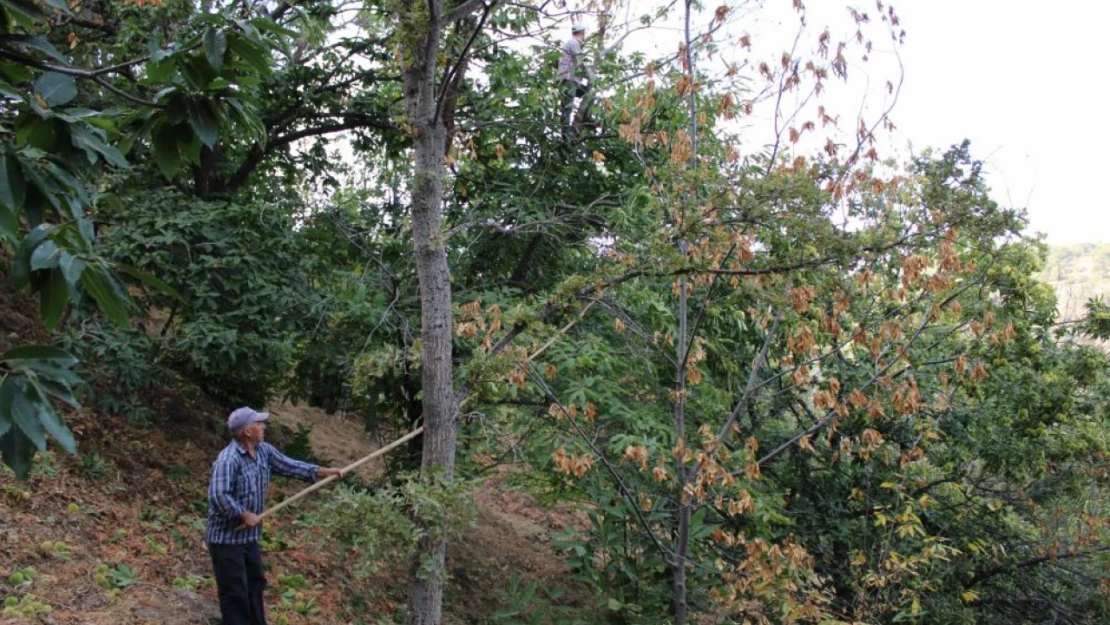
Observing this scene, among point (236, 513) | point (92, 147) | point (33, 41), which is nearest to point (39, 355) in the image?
point (92, 147)

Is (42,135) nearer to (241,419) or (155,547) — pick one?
(241,419)

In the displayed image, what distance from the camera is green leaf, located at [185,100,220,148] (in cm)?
274

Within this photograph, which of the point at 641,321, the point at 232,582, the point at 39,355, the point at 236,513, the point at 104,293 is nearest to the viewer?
the point at 39,355

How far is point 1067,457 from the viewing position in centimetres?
869

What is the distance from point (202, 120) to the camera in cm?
277

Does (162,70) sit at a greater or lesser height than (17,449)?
greater

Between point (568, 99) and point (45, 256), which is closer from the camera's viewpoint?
point (45, 256)

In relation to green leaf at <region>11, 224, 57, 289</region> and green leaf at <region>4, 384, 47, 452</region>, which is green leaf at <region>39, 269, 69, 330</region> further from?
green leaf at <region>4, 384, 47, 452</region>

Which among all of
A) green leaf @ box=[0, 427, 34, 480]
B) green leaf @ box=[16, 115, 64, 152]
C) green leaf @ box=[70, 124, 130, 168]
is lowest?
green leaf @ box=[0, 427, 34, 480]

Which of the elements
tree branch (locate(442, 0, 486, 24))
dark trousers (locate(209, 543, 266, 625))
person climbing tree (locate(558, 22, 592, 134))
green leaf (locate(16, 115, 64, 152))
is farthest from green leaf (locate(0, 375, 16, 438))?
person climbing tree (locate(558, 22, 592, 134))

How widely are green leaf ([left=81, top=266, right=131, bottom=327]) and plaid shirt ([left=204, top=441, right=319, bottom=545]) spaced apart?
142 inches

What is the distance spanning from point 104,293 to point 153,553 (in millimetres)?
5344

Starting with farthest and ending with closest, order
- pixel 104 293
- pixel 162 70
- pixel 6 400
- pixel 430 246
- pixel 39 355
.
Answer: pixel 430 246
pixel 162 70
pixel 104 293
pixel 39 355
pixel 6 400

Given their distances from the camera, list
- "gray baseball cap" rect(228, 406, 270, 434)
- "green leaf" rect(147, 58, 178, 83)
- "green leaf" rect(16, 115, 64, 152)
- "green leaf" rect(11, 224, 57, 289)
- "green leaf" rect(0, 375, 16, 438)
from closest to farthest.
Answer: "green leaf" rect(0, 375, 16, 438), "green leaf" rect(11, 224, 57, 289), "green leaf" rect(16, 115, 64, 152), "green leaf" rect(147, 58, 178, 83), "gray baseball cap" rect(228, 406, 270, 434)
